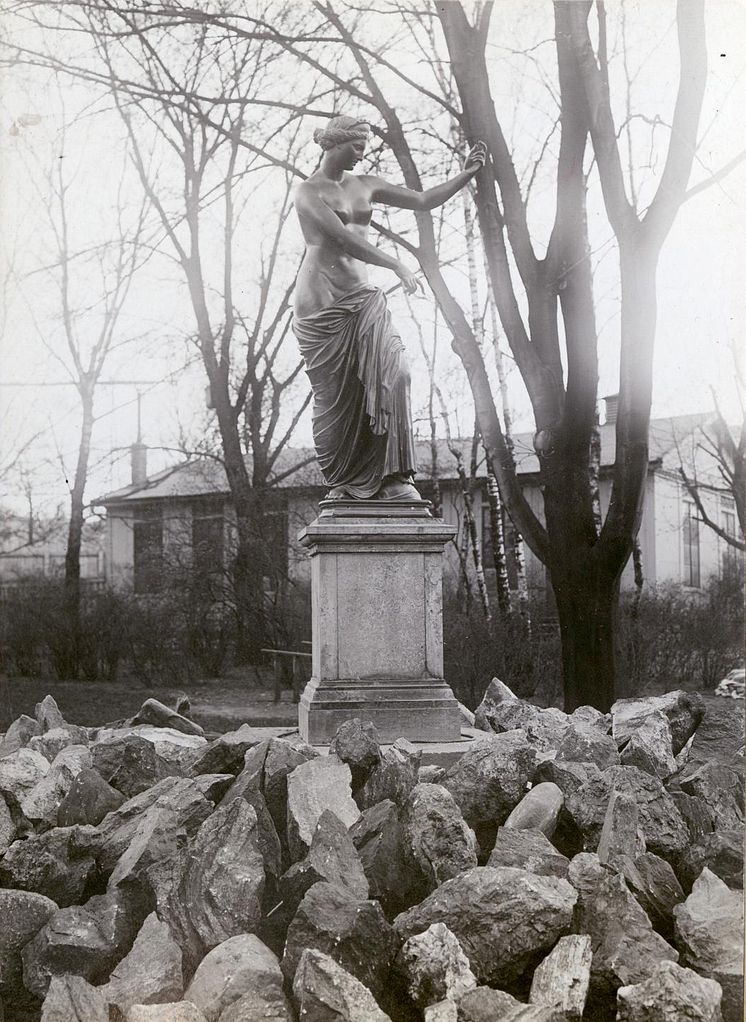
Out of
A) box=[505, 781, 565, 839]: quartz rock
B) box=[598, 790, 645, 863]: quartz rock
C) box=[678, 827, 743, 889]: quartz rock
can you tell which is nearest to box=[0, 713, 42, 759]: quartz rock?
box=[505, 781, 565, 839]: quartz rock

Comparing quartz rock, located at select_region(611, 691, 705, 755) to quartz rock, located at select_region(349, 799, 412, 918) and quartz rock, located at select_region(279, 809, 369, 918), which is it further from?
quartz rock, located at select_region(279, 809, 369, 918)

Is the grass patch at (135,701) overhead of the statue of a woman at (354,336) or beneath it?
beneath

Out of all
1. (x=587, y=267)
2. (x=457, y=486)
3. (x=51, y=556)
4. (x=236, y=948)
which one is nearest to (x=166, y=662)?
(x=51, y=556)

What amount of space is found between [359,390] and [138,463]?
9.46 metres

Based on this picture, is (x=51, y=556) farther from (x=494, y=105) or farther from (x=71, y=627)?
(x=494, y=105)

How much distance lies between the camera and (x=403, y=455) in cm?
482

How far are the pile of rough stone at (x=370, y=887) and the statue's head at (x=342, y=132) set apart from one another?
285 cm

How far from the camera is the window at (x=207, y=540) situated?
13.1 meters

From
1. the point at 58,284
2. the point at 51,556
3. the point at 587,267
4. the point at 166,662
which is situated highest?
the point at 58,284

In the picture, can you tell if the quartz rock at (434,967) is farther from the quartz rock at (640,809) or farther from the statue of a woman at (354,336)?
the statue of a woman at (354,336)

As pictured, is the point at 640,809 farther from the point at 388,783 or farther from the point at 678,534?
the point at 678,534

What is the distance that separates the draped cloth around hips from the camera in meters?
4.81

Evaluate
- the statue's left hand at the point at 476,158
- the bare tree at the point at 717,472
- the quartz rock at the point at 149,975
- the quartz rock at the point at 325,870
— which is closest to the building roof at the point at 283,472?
the bare tree at the point at 717,472

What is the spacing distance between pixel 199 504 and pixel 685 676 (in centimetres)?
880
